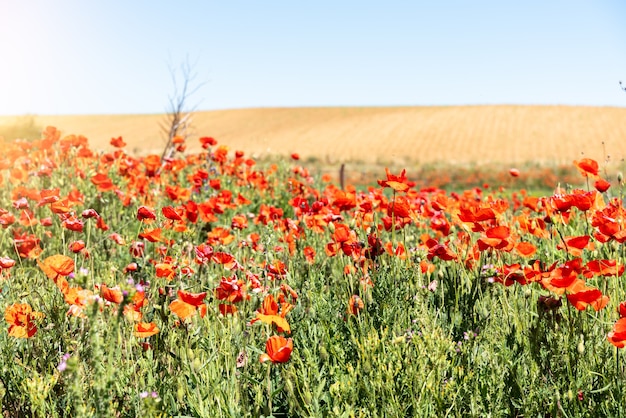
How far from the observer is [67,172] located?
20.0 feet

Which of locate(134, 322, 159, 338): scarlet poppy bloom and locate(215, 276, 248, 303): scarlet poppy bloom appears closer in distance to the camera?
locate(134, 322, 159, 338): scarlet poppy bloom

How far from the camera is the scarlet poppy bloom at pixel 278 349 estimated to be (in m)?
1.82

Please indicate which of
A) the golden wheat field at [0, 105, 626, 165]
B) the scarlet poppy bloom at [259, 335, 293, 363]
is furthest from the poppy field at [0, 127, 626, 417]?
the golden wheat field at [0, 105, 626, 165]

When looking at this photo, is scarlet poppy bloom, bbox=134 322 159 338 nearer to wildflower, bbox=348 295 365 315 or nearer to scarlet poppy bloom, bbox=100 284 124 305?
scarlet poppy bloom, bbox=100 284 124 305

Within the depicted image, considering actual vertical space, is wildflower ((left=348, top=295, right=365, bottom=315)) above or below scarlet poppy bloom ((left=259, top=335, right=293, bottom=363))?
below

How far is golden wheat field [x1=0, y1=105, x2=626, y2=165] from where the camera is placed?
38688 millimetres

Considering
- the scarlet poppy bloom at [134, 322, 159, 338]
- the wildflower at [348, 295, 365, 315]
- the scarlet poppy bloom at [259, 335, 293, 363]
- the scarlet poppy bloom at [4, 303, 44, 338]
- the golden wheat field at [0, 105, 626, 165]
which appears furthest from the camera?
the golden wheat field at [0, 105, 626, 165]

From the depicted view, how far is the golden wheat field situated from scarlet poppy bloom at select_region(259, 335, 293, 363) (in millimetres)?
30557

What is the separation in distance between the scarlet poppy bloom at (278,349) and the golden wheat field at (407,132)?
100 ft

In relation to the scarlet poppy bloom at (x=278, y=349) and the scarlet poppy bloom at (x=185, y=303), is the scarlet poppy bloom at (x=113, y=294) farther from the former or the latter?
the scarlet poppy bloom at (x=278, y=349)

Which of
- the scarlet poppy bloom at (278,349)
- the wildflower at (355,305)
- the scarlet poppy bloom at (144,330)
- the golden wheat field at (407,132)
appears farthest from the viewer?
the golden wheat field at (407,132)

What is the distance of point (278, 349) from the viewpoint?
185 centimetres

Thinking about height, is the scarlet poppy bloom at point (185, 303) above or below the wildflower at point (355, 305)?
above

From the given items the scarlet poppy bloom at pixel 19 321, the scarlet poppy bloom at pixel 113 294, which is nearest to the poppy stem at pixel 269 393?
the scarlet poppy bloom at pixel 113 294
